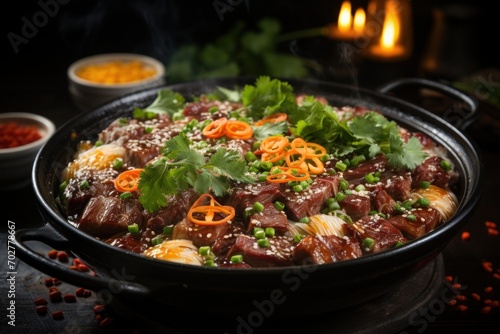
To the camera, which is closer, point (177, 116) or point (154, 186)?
point (154, 186)

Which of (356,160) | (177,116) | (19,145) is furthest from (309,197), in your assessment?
(19,145)

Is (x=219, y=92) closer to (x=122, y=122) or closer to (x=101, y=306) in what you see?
(x=122, y=122)

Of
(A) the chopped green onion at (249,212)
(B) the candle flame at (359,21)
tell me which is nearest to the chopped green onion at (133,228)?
(A) the chopped green onion at (249,212)

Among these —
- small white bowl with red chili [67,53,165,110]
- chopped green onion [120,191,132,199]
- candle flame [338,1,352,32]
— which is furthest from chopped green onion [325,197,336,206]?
candle flame [338,1,352,32]

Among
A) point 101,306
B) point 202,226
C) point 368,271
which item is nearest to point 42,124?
point 101,306

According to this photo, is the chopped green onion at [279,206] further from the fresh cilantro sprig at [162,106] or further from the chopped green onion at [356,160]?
the fresh cilantro sprig at [162,106]

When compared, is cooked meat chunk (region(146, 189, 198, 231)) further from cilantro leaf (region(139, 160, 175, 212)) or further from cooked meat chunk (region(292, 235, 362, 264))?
cooked meat chunk (region(292, 235, 362, 264))

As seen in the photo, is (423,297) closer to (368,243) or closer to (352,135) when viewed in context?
(368,243)
